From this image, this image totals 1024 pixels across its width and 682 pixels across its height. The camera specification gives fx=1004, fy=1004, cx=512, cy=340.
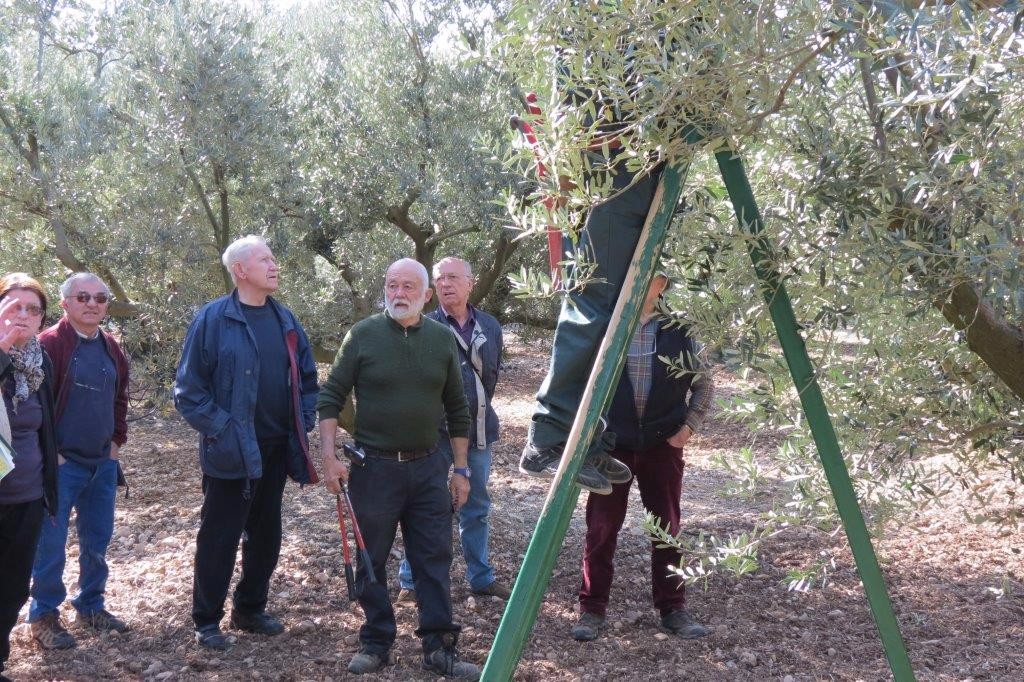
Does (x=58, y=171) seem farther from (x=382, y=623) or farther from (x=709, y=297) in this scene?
(x=709, y=297)

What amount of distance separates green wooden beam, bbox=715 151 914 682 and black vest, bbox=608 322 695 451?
2944 millimetres

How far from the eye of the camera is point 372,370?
17.3ft

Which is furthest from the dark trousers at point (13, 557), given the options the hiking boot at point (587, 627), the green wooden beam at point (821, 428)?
the green wooden beam at point (821, 428)

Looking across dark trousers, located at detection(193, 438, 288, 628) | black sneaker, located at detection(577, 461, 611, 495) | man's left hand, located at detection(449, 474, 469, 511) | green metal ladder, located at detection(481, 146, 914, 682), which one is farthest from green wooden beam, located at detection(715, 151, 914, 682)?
dark trousers, located at detection(193, 438, 288, 628)

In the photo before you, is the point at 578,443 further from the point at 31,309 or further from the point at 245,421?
the point at 31,309

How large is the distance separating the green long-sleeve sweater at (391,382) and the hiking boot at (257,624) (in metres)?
1.47

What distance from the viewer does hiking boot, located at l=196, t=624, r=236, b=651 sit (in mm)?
5660

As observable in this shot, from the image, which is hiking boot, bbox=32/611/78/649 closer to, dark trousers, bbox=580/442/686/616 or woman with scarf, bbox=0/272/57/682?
woman with scarf, bbox=0/272/57/682

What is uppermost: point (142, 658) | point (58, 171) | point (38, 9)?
point (38, 9)

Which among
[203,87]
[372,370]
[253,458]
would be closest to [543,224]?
[372,370]

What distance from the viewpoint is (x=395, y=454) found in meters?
5.28

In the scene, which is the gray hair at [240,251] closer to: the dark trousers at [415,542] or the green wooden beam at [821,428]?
the dark trousers at [415,542]

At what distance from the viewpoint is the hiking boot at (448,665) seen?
5285 millimetres

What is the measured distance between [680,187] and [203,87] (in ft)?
23.2
